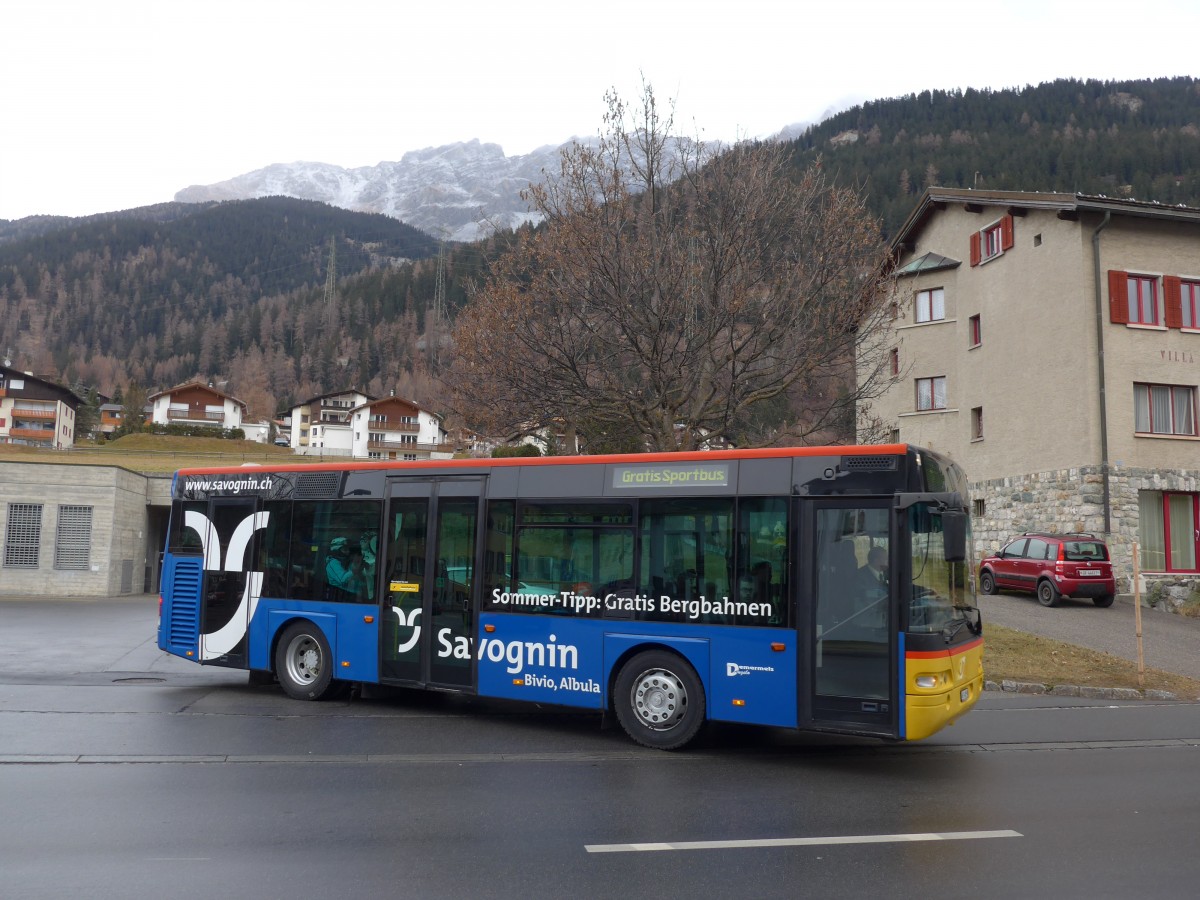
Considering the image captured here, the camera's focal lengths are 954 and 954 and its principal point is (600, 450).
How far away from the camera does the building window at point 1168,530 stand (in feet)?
85.7

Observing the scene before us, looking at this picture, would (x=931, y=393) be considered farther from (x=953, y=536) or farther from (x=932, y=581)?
(x=953, y=536)

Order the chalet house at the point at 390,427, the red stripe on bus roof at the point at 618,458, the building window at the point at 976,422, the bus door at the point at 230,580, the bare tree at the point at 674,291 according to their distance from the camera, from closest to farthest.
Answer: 1. the red stripe on bus roof at the point at 618,458
2. the bus door at the point at 230,580
3. the bare tree at the point at 674,291
4. the building window at the point at 976,422
5. the chalet house at the point at 390,427

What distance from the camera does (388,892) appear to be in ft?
17.0

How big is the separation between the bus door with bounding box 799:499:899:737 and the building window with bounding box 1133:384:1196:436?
21.8 meters

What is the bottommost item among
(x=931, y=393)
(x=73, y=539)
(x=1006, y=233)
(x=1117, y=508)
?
(x=73, y=539)

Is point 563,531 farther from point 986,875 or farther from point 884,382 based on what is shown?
point 884,382

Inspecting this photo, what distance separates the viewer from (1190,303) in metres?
27.4

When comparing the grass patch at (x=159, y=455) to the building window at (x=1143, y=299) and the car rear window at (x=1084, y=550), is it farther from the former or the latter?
the building window at (x=1143, y=299)

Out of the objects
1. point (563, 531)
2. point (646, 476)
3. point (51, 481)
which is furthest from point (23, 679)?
point (51, 481)

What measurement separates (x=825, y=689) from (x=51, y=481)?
3261cm

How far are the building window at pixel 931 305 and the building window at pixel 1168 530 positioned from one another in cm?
1030

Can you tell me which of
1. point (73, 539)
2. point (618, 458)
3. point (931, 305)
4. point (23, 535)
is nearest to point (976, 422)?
point (931, 305)

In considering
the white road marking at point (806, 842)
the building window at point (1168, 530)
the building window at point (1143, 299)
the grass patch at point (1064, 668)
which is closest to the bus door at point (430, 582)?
the white road marking at point (806, 842)

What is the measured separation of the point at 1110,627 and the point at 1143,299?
11683 millimetres
